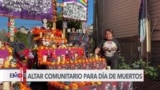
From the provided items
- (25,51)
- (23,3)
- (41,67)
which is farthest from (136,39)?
(41,67)

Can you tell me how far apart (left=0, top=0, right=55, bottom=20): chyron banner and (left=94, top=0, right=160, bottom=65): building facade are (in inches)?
118

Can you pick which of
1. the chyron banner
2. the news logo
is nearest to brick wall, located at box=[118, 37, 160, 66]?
the chyron banner

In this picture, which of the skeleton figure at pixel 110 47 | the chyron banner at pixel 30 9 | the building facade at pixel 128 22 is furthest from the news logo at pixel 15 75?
the chyron banner at pixel 30 9

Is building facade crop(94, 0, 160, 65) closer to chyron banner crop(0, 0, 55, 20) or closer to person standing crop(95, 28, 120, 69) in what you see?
chyron banner crop(0, 0, 55, 20)

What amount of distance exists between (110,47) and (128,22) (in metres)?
7.50

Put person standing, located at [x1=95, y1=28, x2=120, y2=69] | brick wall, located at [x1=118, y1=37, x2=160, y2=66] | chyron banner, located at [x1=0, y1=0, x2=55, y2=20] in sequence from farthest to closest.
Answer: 1. chyron banner, located at [x1=0, y1=0, x2=55, y2=20]
2. brick wall, located at [x1=118, y1=37, x2=160, y2=66]
3. person standing, located at [x1=95, y1=28, x2=120, y2=69]

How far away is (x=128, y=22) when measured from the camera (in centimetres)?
1688

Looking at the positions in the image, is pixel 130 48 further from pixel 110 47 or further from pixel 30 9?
pixel 110 47

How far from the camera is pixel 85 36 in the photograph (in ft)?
72.0

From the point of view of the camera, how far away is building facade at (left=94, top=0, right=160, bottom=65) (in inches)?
560

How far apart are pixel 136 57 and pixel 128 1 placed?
2445 mm

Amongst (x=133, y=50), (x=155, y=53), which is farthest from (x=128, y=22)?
(x=155, y=53)

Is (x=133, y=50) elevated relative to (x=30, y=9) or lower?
lower

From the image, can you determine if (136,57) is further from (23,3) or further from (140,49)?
(23,3)
